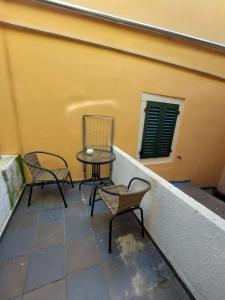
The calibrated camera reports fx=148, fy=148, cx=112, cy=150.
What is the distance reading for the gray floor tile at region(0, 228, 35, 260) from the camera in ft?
4.62

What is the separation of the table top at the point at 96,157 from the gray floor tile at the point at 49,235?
84 centimetres

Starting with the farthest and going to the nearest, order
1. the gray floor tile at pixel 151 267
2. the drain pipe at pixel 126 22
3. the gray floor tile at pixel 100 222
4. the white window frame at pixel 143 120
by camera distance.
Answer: the white window frame at pixel 143 120, the drain pipe at pixel 126 22, the gray floor tile at pixel 100 222, the gray floor tile at pixel 151 267

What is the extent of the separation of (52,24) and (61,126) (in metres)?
1.36

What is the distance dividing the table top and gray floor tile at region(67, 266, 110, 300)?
1152 mm

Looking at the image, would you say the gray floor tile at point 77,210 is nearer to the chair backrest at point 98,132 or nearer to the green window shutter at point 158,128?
the chair backrest at point 98,132

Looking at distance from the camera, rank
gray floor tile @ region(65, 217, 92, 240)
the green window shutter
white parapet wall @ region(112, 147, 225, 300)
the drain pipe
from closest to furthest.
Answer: white parapet wall @ region(112, 147, 225, 300) → gray floor tile @ region(65, 217, 92, 240) → the drain pipe → the green window shutter

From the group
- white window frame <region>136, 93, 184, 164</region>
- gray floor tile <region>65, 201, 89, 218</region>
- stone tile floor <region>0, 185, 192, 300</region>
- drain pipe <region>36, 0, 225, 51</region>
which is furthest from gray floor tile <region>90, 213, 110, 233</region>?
drain pipe <region>36, 0, 225, 51</region>

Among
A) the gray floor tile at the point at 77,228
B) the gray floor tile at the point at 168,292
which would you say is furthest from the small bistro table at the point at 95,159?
the gray floor tile at the point at 168,292

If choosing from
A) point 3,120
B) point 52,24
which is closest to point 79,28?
point 52,24

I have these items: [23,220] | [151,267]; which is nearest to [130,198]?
[151,267]

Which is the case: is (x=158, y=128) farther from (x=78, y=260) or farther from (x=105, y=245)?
(x=78, y=260)

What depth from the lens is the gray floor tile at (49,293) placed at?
3.60 feet

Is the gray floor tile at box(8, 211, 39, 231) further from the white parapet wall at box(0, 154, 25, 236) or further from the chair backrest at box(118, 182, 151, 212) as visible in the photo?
the chair backrest at box(118, 182, 151, 212)

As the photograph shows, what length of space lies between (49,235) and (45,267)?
35 cm
